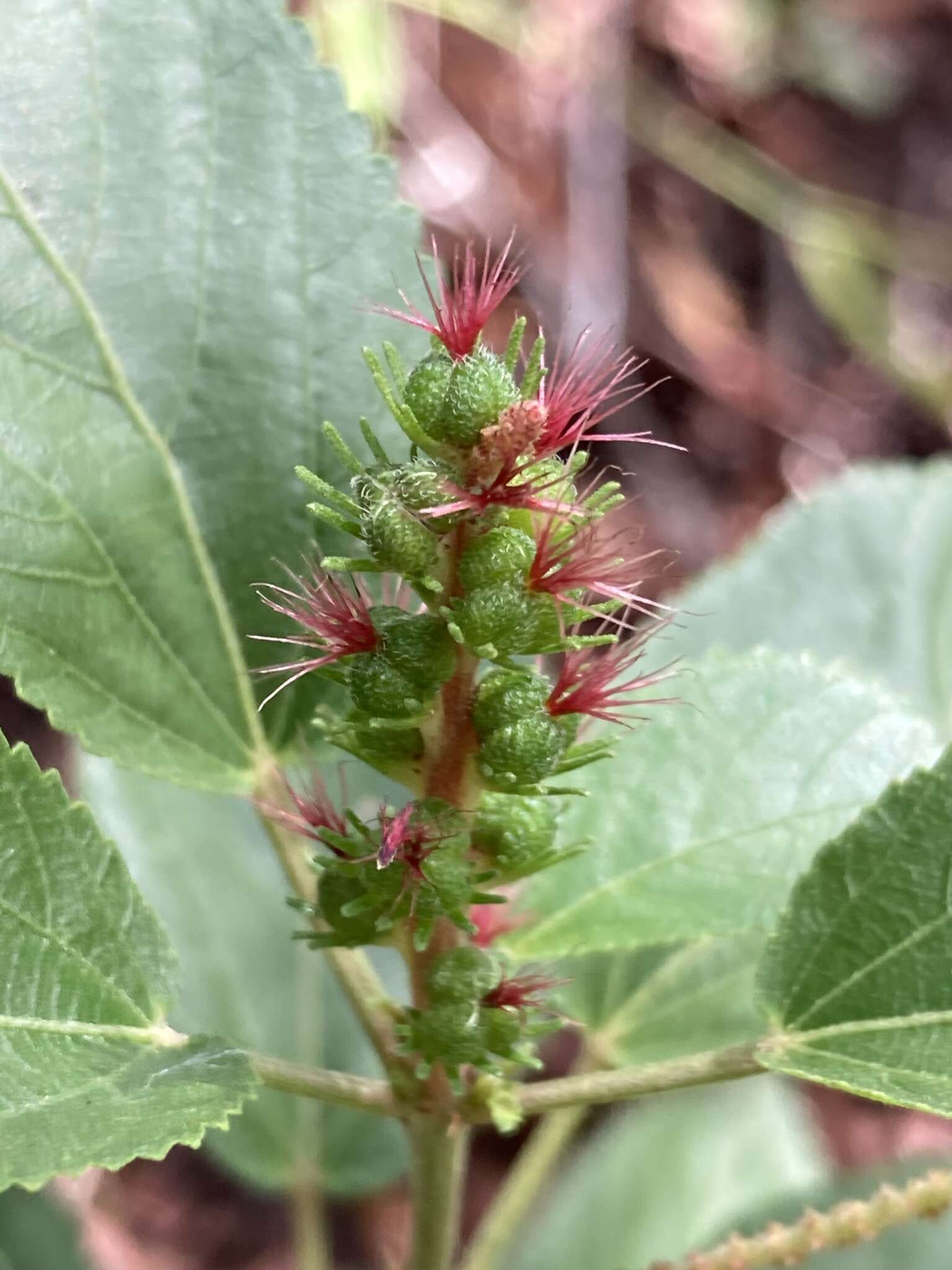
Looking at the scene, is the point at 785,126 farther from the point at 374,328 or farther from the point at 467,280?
the point at 467,280

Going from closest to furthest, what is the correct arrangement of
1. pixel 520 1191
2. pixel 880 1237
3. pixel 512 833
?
pixel 512 833
pixel 520 1191
pixel 880 1237

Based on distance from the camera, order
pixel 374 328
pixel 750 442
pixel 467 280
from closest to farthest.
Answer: pixel 467 280, pixel 374 328, pixel 750 442

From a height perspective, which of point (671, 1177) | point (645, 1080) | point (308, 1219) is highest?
point (645, 1080)

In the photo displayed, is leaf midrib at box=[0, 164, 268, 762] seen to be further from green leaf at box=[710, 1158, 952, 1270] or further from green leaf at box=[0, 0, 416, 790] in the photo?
green leaf at box=[710, 1158, 952, 1270]

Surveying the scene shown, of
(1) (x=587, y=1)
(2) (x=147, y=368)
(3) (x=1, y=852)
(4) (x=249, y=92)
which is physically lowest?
(3) (x=1, y=852)

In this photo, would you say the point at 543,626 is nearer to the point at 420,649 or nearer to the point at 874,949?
the point at 420,649

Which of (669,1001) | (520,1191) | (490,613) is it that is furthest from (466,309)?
(520,1191)

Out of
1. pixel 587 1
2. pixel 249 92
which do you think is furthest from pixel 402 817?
pixel 587 1

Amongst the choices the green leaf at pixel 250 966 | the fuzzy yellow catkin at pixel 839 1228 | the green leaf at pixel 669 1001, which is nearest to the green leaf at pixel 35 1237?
the green leaf at pixel 250 966
